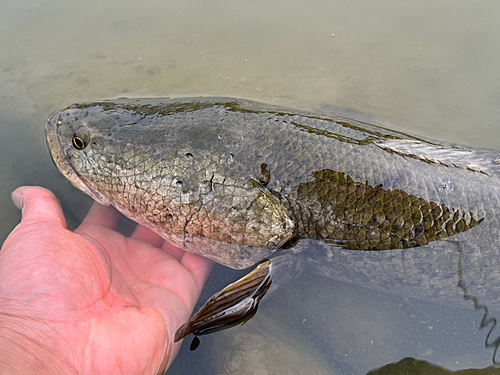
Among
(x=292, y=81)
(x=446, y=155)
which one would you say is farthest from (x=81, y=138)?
(x=446, y=155)

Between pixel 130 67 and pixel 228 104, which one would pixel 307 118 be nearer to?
pixel 228 104

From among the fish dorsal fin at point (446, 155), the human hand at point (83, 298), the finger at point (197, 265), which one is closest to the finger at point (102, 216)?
the human hand at point (83, 298)

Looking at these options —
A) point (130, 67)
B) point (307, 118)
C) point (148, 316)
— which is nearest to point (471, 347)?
point (307, 118)

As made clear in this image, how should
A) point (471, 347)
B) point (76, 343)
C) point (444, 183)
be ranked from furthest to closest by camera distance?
point (471, 347), point (444, 183), point (76, 343)

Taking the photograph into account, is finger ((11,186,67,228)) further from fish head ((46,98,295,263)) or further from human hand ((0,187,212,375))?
fish head ((46,98,295,263))

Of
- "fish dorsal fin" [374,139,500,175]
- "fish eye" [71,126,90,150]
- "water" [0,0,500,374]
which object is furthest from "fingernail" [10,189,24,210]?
"fish dorsal fin" [374,139,500,175]

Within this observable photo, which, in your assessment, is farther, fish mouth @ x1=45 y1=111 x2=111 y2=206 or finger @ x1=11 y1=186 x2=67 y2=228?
fish mouth @ x1=45 y1=111 x2=111 y2=206
